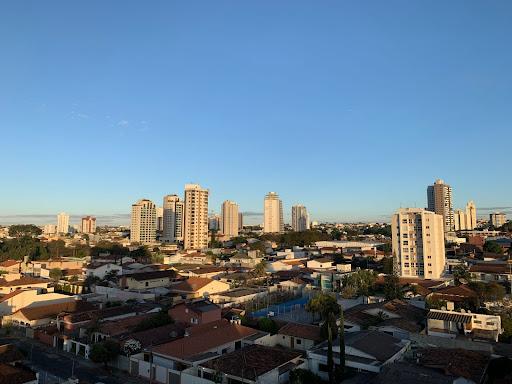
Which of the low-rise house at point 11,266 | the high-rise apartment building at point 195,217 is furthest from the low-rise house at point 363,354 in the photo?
the high-rise apartment building at point 195,217

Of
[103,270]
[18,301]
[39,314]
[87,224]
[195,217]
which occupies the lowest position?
[39,314]

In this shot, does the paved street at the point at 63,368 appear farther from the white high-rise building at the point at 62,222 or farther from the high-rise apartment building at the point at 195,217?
the white high-rise building at the point at 62,222

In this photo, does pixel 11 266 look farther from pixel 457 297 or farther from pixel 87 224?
pixel 87 224

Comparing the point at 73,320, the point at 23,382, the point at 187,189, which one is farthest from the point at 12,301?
the point at 187,189

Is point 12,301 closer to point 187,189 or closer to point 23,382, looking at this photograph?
point 23,382

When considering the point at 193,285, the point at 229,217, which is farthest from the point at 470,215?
the point at 193,285

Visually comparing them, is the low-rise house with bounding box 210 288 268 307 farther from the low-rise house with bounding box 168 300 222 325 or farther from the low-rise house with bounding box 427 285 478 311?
the low-rise house with bounding box 427 285 478 311

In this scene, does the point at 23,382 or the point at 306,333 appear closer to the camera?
the point at 23,382
